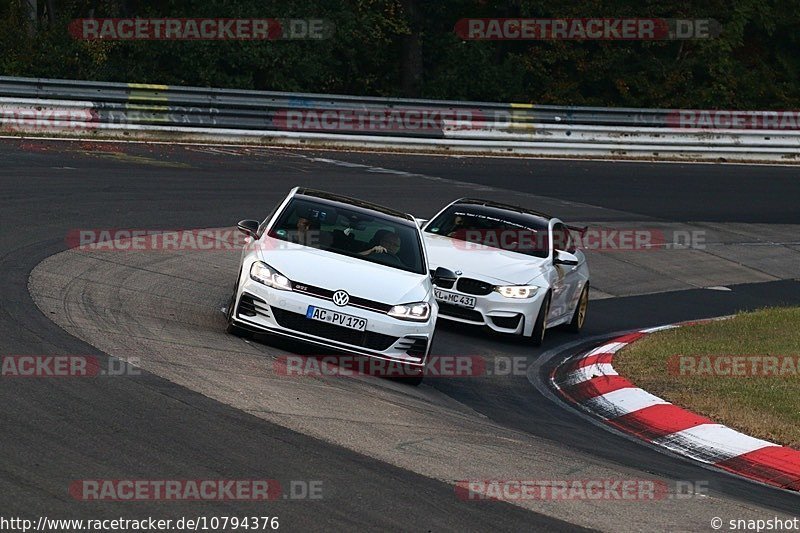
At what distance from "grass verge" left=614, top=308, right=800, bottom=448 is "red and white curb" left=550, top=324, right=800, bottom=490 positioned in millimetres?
159

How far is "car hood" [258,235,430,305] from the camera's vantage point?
1019 centimetres

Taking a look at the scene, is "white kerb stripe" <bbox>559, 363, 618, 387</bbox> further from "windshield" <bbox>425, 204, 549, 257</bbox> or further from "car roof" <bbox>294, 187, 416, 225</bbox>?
"windshield" <bbox>425, 204, 549, 257</bbox>

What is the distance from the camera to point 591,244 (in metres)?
20.2

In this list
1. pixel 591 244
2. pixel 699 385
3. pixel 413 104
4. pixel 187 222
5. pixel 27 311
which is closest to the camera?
pixel 27 311

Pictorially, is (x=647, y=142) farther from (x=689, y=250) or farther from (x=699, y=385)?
(x=699, y=385)

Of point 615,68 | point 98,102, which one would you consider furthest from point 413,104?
point 615,68

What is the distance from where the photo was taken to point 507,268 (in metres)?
13.4

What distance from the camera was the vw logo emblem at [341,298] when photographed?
10.0 meters

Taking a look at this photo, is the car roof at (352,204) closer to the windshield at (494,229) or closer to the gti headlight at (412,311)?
the gti headlight at (412,311)

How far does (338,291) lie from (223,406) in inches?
98.8

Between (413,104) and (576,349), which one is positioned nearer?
(576,349)

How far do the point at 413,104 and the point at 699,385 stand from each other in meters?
17.2
